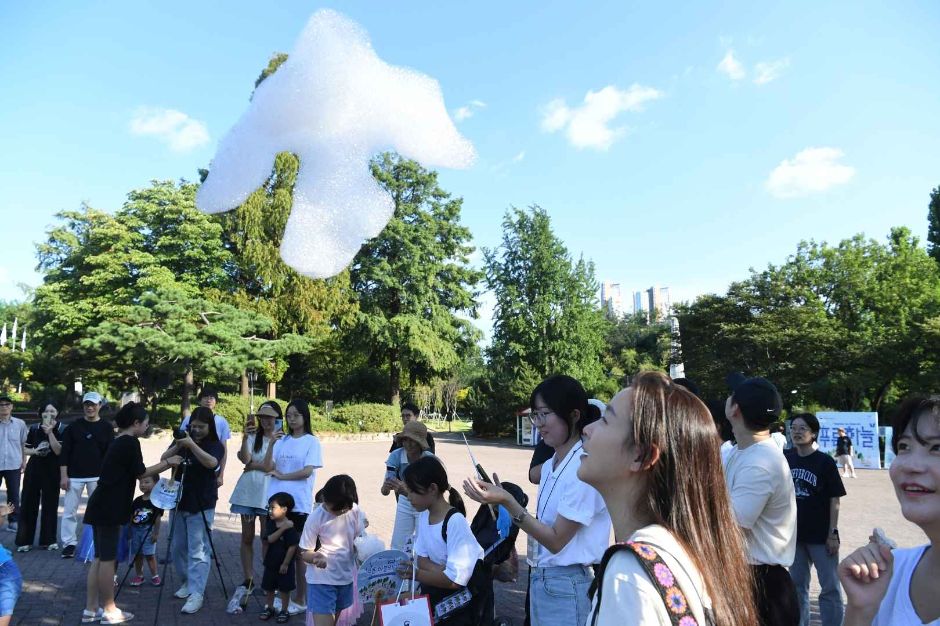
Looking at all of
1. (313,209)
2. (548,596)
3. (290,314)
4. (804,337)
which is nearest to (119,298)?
(290,314)

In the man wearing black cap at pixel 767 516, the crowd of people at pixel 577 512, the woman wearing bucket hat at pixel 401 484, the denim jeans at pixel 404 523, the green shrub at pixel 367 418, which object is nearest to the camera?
the crowd of people at pixel 577 512

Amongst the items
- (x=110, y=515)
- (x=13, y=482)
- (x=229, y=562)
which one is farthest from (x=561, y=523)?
(x=13, y=482)

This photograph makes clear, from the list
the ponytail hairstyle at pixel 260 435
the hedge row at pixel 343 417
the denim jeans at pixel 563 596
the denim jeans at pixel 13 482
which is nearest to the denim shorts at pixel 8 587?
the denim jeans at pixel 563 596

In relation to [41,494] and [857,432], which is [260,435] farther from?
[857,432]

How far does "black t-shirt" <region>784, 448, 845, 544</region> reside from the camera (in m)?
4.55

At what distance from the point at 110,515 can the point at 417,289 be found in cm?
2816

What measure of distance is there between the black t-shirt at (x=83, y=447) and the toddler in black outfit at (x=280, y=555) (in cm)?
321

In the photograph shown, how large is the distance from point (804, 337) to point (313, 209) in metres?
30.8

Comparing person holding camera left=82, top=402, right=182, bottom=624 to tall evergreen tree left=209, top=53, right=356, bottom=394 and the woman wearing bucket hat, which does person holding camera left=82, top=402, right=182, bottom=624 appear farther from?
tall evergreen tree left=209, top=53, right=356, bottom=394

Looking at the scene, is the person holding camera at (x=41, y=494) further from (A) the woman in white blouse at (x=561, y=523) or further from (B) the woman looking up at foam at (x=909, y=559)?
(B) the woman looking up at foam at (x=909, y=559)

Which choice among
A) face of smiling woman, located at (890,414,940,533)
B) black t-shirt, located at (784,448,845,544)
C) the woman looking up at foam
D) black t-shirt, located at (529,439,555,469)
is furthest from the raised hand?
black t-shirt, located at (784,448,845,544)

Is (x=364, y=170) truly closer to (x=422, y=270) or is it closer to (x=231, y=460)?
(x=231, y=460)

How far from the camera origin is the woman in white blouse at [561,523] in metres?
2.52

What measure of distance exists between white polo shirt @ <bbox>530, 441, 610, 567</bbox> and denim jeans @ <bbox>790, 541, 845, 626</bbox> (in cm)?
258
